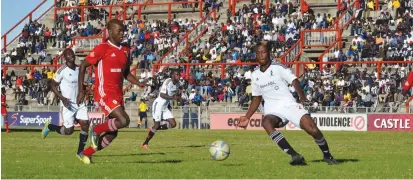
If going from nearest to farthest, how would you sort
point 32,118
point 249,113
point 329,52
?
1. point 249,113
2. point 329,52
3. point 32,118

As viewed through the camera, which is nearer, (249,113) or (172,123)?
(249,113)

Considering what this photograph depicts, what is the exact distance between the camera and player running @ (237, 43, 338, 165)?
1722 centimetres

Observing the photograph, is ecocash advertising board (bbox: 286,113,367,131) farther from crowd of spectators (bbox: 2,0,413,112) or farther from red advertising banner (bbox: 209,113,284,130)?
red advertising banner (bbox: 209,113,284,130)

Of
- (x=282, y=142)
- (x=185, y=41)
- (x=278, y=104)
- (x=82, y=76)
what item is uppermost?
(x=82, y=76)

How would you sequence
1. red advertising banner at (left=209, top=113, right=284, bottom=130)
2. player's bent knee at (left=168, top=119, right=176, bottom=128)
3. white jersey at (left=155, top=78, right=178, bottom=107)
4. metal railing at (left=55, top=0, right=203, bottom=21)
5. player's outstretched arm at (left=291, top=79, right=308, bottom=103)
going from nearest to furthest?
player's outstretched arm at (left=291, top=79, right=308, bottom=103), player's bent knee at (left=168, top=119, right=176, bottom=128), white jersey at (left=155, top=78, right=178, bottom=107), red advertising banner at (left=209, top=113, right=284, bottom=130), metal railing at (left=55, top=0, right=203, bottom=21)

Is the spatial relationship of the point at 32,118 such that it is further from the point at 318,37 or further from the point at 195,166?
the point at 195,166

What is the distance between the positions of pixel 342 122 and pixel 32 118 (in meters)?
19.7

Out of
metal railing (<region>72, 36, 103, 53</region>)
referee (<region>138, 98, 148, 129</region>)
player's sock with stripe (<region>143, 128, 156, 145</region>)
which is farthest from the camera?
metal railing (<region>72, 36, 103, 53</region>)

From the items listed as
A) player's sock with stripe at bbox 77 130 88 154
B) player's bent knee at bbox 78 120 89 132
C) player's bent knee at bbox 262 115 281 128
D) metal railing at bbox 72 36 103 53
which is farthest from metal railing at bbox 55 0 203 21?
player's bent knee at bbox 262 115 281 128

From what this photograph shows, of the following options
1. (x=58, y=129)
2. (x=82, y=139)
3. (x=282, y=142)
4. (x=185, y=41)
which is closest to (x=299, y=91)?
(x=282, y=142)

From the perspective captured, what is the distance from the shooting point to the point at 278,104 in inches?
686

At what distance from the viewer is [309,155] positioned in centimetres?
2144

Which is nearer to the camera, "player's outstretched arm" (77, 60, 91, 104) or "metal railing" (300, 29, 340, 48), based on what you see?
"player's outstretched arm" (77, 60, 91, 104)

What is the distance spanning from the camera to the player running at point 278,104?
17.2 meters
